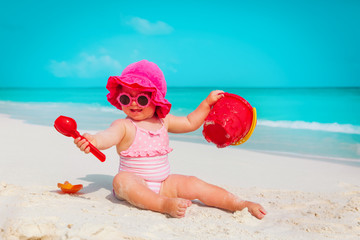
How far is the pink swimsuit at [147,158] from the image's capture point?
99.3 inches

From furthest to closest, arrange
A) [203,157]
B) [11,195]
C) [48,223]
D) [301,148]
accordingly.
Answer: [301,148], [203,157], [11,195], [48,223]

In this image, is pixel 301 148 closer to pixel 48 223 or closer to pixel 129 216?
pixel 129 216

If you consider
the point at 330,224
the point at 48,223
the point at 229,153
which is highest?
the point at 229,153

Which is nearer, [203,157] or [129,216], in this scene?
[129,216]

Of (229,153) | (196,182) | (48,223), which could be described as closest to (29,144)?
(229,153)

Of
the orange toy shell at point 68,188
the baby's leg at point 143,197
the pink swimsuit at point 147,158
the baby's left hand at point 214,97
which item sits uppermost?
the baby's left hand at point 214,97

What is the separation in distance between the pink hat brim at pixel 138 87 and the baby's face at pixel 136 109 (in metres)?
0.05

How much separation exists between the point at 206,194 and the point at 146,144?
507 millimetres

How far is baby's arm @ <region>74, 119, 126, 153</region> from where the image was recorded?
6.64 feet

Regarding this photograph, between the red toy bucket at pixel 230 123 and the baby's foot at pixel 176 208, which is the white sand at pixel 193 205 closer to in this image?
the baby's foot at pixel 176 208

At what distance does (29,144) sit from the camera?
4555mm

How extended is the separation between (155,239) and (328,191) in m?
1.80

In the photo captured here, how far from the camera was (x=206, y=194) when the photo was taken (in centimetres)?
249

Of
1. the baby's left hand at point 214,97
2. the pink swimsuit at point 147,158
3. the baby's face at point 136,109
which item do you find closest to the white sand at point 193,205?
the pink swimsuit at point 147,158
